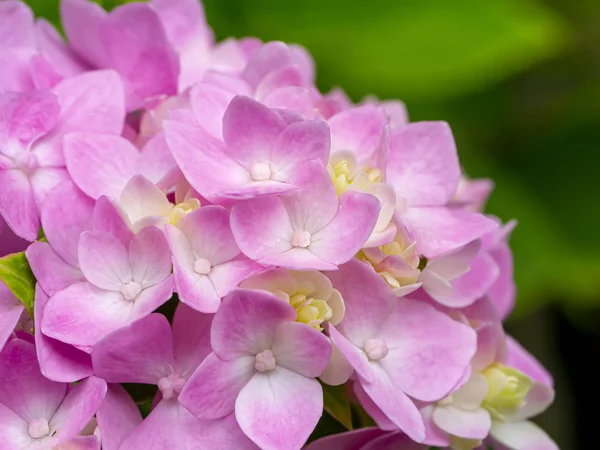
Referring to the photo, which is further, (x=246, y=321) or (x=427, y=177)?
(x=427, y=177)

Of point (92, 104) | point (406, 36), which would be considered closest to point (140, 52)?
point (92, 104)

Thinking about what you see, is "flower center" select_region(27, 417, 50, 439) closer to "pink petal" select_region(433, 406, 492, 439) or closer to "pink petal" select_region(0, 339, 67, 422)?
"pink petal" select_region(0, 339, 67, 422)

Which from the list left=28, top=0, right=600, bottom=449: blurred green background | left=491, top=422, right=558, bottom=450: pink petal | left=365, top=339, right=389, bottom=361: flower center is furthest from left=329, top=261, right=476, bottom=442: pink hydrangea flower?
left=28, top=0, right=600, bottom=449: blurred green background

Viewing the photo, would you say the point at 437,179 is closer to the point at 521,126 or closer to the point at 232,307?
the point at 232,307

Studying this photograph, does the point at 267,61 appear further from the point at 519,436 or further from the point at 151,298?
the point at 519,436

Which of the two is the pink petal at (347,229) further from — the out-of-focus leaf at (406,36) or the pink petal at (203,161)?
the out-of-focus leaf at (406,36)

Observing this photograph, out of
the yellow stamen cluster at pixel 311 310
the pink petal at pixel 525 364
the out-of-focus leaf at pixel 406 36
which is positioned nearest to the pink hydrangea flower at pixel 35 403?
the yellow stamen cluster at pixel 311 310
